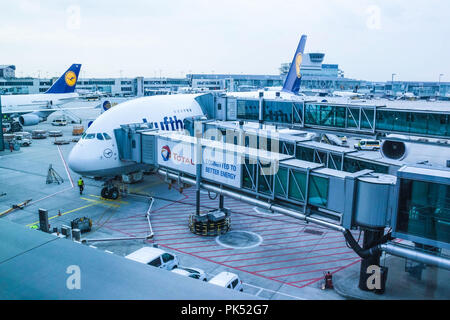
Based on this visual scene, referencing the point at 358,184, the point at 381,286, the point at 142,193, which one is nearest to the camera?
the point at 358,184

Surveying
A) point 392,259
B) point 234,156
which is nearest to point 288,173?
point 234,156

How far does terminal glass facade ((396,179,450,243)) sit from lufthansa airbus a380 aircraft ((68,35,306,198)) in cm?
2265

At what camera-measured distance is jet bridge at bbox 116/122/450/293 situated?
15258 millimetres

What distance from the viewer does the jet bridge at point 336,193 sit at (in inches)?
601

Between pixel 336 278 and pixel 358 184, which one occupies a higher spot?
pixel 358 184

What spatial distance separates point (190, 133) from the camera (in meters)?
36.6

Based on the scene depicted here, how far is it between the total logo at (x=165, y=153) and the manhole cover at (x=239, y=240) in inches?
269

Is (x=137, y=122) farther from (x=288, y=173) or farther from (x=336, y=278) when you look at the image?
(x=336, y=278)

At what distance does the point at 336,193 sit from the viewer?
1747 centimetres

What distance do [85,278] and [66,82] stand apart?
80903 mm

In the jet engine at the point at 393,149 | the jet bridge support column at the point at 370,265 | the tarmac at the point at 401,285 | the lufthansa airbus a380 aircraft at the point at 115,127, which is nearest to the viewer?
the jet bridge support column at the point at 370,265

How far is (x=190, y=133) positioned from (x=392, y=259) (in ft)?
69.4
